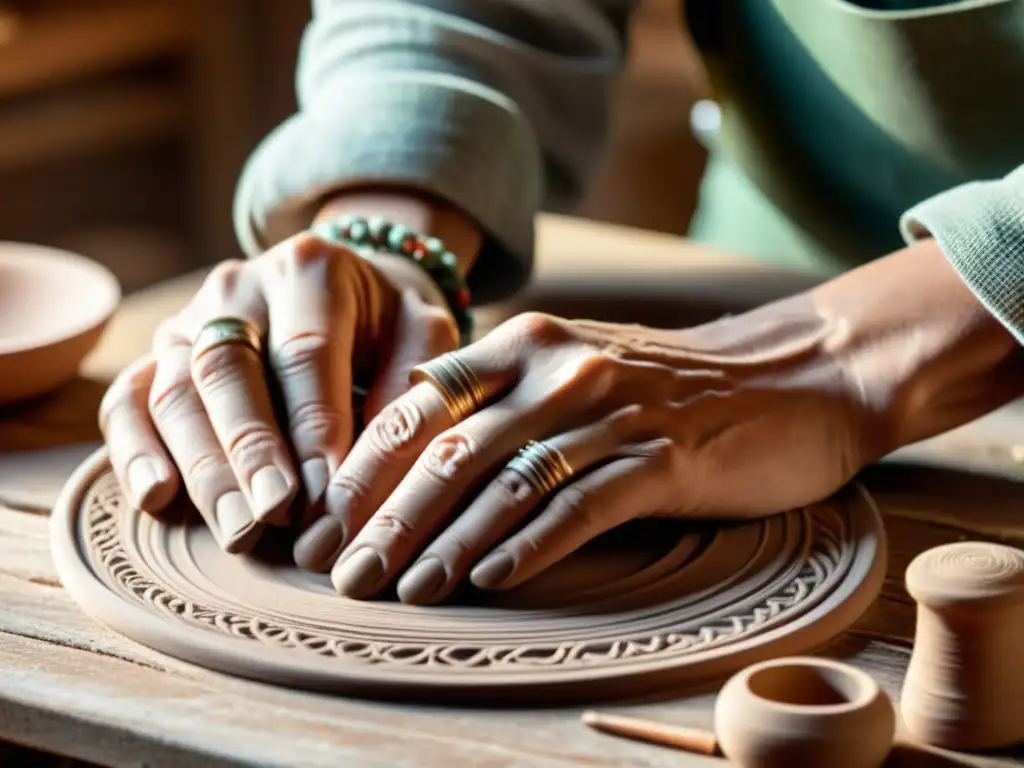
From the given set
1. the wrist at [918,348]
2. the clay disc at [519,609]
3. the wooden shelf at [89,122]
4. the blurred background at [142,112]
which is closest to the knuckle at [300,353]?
the clay disc at [519,609]

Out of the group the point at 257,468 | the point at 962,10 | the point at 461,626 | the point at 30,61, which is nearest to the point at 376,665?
the point at 461,626

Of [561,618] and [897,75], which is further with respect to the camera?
[897,75]

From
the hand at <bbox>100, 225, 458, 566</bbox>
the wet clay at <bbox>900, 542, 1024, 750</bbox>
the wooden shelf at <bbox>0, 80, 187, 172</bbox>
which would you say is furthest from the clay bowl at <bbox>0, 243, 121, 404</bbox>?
the wooden shelf at <bbox>0, 80, 187, 172</bbox>

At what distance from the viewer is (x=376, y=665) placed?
66 centimetres

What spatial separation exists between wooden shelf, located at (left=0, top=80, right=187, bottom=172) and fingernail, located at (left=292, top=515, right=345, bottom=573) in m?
1.98

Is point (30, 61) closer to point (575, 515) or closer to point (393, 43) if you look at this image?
point (393, 43)

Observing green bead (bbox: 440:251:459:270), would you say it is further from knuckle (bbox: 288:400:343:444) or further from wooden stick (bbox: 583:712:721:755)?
wooden stick (bbox: 583:712:721:755)

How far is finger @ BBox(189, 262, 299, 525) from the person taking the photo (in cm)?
76

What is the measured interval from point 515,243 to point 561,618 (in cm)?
49

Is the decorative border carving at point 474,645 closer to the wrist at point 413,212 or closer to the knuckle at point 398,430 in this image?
the knuckle at point 398,430

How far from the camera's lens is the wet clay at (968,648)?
0.59 metres

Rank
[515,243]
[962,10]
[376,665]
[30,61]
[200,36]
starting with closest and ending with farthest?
[376,665] < [962,10] < [515,243] < [30,61] < [200,36]

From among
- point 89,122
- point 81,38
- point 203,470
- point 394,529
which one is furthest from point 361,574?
point 89,122

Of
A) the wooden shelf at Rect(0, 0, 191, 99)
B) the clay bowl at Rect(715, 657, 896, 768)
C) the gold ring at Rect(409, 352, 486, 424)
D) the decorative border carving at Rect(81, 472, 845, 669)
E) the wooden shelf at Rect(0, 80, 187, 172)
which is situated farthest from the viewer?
the wooden shelf at Rect(0, 80, 187, 172)
